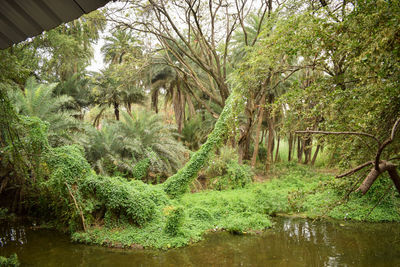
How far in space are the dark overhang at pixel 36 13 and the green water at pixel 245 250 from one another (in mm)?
4477

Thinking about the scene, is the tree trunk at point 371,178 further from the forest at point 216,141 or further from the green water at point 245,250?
the green water at point 245,250

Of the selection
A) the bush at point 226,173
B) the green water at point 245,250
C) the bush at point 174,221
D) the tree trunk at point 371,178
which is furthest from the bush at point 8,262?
the bush at point 226,173

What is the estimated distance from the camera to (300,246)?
221 inches

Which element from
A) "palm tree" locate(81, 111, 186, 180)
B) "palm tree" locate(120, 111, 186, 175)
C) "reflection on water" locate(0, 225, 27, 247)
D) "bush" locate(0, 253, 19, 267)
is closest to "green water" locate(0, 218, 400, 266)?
"reflection on water" locate(0, 225, 27, 247)

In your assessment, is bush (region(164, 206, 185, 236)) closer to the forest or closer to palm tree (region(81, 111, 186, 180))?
the forest

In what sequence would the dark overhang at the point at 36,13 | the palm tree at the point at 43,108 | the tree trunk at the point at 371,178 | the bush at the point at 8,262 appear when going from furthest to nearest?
1. the palm tree at the point at 43,108
2. the bush at the point at 8,262
3. the tree trunk at the point at 371,178
4. the dark overhang at the point at 36,13

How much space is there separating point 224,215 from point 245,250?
2091 millimetres

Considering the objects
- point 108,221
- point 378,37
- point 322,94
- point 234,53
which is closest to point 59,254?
point 108,221

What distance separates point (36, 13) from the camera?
1765 millimetres

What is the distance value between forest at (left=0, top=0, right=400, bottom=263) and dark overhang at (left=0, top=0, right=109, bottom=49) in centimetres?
182

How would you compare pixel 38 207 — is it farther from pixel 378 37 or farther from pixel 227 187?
pixel 378 37

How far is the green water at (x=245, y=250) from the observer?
195 inches

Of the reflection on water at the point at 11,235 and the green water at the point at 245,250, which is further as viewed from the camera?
the reflection on water at the point at 11,235

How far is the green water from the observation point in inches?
195
